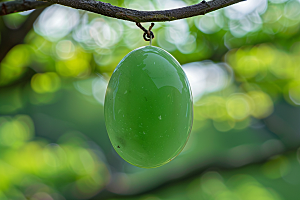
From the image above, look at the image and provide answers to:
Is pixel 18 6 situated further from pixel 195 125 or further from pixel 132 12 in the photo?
pixel 195 125

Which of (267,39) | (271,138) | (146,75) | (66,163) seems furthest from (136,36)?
(271,138)

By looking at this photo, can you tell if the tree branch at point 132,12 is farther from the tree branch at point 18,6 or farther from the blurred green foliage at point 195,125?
the blurred green foliage at point 195,125

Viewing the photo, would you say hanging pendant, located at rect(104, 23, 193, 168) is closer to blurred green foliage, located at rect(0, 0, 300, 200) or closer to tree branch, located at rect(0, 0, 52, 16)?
tree branch, located at rect(0, 0, 52, 16)

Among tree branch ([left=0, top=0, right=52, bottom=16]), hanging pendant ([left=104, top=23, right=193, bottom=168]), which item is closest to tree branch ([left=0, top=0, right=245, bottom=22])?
hanging pendant ([left=104, top=23, right=193, bottom=168])

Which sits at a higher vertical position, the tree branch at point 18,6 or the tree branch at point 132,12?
the tree branch at point 132,12

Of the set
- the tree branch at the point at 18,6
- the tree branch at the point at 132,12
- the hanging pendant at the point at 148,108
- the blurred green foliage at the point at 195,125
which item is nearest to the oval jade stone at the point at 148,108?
the hanging pendant at the point at 148,108

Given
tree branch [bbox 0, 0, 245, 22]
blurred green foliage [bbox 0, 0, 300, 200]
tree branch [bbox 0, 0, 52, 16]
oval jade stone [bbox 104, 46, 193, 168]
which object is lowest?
blurred green foliage [bbox 0, 0, 300, 200]

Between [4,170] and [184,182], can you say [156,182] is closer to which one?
[184,182]

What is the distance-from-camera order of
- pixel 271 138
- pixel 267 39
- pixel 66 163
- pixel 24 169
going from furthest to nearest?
pixel 271 138 → pixel 66 163 → pixel 267 39 → pixel 24 169

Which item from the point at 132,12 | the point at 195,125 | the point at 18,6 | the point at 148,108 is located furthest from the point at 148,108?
the point at 195,125
